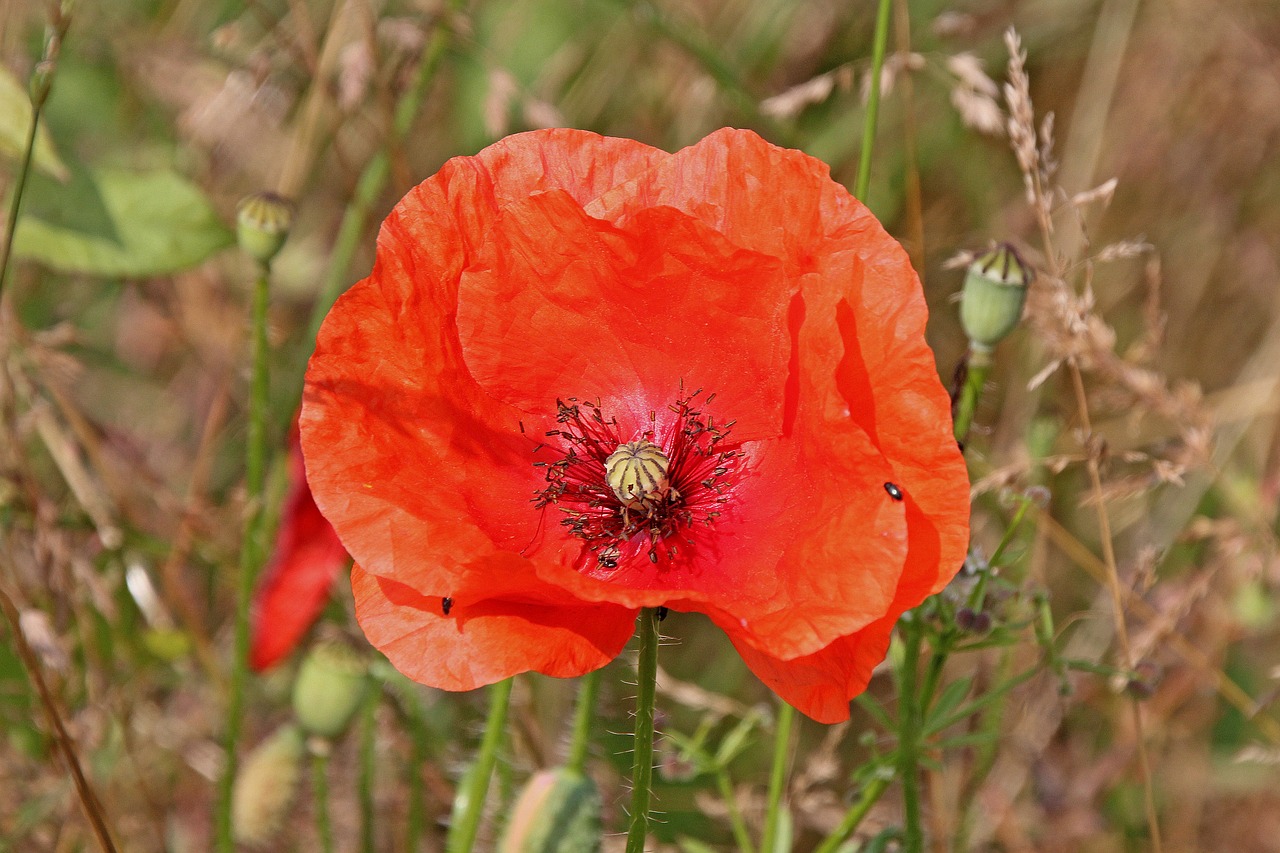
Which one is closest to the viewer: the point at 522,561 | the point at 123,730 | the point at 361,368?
the point at 522,561

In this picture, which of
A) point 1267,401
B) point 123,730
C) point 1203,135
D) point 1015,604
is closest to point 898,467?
point 1015,604

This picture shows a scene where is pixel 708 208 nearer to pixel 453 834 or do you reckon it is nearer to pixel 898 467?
pixel 898 467

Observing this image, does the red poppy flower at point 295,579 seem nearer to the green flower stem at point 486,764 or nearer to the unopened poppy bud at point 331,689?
the unopened poppy bud at point 331,689

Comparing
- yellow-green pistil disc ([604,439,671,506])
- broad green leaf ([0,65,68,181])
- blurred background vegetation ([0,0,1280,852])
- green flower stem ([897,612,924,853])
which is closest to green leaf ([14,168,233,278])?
blurred background vegetation ([0,0,1280,852])

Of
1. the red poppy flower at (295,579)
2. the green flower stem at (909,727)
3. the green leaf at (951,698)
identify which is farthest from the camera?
the red poppy flower at (295,579)

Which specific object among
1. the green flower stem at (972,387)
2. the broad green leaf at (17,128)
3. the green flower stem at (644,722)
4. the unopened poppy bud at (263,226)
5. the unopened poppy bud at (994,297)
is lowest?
the green flower stem at (644,722)

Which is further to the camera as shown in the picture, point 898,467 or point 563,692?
point 563,692

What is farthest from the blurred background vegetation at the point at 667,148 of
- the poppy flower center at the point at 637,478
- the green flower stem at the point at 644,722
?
the green flower stem at the point at 644,722

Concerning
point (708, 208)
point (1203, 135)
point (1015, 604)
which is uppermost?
point (1203, 135)
